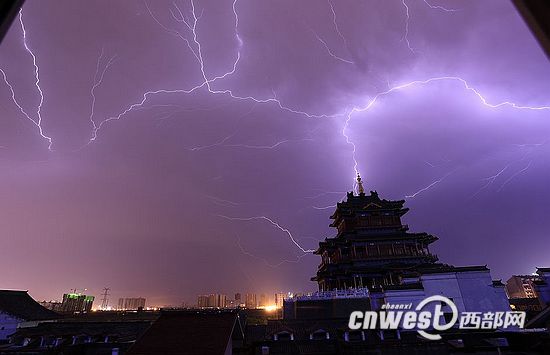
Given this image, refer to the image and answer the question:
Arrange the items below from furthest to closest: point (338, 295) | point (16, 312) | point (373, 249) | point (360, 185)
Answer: point (360, 185)
point (373, 249)
point (16, 312)
point (338, 295)

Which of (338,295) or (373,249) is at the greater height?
(373,249)

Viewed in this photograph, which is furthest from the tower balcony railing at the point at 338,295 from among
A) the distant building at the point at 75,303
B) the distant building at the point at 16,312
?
the distant building at the point at 75,303

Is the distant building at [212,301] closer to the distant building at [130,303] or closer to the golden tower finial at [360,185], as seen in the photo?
the distant building at [130,303]

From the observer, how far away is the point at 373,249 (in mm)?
31266

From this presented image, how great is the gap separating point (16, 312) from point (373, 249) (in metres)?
39.6

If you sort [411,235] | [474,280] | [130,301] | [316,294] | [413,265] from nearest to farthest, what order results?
[474,280], [316,294], [413,265], [411,235], [130,301]

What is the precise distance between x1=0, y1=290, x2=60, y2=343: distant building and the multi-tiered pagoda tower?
33.2m

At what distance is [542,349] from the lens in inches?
411

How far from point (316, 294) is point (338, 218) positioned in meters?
14.9

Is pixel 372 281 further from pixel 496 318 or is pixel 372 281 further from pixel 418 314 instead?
pixel 496 318

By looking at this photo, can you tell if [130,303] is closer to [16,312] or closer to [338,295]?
[16,312]

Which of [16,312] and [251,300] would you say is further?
[251,300]

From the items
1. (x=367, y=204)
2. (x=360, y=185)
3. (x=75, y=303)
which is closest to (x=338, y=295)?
(x=367, y=204)

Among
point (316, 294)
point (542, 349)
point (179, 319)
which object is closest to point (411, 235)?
point (316, 294)
